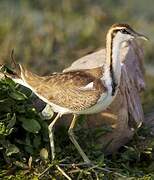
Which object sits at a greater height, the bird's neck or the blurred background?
the blurred background

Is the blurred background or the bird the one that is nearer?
the bird

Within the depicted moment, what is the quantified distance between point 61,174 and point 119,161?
59 cm

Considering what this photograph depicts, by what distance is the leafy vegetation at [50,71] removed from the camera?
15.1ft

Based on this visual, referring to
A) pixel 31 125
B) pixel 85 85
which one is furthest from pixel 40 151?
pixel 85 85

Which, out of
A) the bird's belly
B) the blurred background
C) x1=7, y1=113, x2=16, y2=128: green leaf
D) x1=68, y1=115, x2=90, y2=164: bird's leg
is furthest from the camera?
the blurred background

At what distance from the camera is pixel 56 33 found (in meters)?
8.35

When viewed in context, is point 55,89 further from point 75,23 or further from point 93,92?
point 75,23

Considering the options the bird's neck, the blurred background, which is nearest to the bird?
the bird's neck

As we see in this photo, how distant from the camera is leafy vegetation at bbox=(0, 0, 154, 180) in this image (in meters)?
4.59

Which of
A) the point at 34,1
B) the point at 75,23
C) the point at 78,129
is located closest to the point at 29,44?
the point at 75,23

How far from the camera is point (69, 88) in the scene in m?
4.54

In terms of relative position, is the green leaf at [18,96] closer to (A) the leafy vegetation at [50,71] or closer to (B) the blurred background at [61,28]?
(A) the leafy vegetation at [50,71]

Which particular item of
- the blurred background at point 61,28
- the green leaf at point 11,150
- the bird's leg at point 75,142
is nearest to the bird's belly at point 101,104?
the bird's leg at point 75,142

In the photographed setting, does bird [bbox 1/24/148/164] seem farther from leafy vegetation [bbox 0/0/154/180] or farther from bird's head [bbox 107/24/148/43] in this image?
leafy vegetation [bbox 0/0/154/180]
